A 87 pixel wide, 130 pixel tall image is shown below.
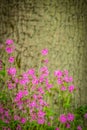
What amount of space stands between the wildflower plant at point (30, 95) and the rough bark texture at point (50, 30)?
0.33 ft

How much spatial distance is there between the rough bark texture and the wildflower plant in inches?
4.0

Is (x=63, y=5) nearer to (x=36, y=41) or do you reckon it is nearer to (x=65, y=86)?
(x=36, y=41)

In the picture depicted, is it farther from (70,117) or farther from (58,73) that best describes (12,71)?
(70,117)

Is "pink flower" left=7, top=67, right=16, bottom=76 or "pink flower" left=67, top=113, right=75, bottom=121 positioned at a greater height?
"pink flower" left=7, top=67, right=16, bottom=76

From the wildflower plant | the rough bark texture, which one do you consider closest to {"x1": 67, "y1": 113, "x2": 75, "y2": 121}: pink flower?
the wildflower plant

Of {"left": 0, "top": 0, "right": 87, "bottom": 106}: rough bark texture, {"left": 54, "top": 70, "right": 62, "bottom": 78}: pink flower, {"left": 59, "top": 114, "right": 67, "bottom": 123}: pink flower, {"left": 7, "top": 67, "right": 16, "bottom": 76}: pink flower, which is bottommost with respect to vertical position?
{"left": 59, "top": 114, "right": 67, "bottom": 123}: pink flower

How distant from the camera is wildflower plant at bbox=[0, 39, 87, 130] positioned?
16.8 feet

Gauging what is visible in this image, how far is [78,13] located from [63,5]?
21cm

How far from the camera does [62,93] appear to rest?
5383mm

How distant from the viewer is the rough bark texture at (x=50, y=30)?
206 inches

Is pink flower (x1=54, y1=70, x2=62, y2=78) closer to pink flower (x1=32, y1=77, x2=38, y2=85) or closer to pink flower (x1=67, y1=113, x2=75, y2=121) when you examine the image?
pink flower (x1=32, y1=77, x2=38, y2=85)

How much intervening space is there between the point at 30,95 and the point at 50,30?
77 cm

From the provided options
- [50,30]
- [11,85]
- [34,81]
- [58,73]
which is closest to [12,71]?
[11,85]

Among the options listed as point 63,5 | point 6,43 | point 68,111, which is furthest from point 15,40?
point 68,111
